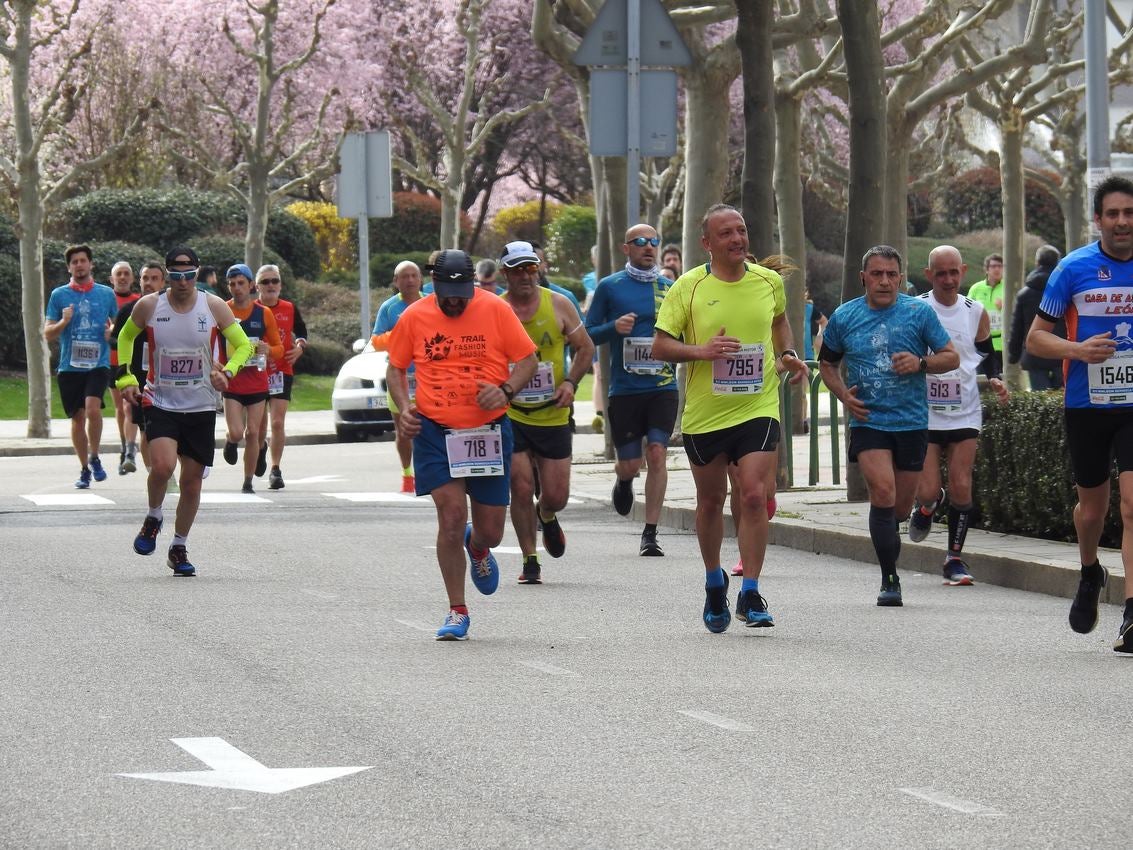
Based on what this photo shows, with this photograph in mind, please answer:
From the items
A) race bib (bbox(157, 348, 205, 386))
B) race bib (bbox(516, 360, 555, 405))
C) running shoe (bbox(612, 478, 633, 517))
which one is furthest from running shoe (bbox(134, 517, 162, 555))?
running shoe (bbox(612, 478, 633, 517))

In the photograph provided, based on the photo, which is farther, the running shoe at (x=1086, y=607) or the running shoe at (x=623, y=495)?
the running shoe at (x=623, y=495)

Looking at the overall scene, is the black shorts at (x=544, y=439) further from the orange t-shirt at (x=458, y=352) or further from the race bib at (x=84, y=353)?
the race bib at (x=84, y=353)

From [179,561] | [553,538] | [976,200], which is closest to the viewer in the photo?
[179,561]

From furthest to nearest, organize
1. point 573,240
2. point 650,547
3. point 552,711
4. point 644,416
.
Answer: point 573,240 < point 650,547 < point 644,416 < point 552,711

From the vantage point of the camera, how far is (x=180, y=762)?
6.96 metres

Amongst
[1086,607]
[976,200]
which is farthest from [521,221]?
[1086,607]

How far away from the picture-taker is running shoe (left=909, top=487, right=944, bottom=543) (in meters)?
13.0

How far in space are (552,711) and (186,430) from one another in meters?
5.56

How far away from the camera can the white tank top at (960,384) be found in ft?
40.7

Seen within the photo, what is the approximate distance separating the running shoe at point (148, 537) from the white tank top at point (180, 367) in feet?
2.40

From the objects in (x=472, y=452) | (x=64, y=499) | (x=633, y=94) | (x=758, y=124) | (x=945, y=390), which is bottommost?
(x=64, y=499)

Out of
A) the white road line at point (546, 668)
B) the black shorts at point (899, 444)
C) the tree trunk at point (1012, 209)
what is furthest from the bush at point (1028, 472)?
the tree trunk at point (1012, 209)

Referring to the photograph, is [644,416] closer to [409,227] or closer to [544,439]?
[544,439]

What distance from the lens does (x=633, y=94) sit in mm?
17688
